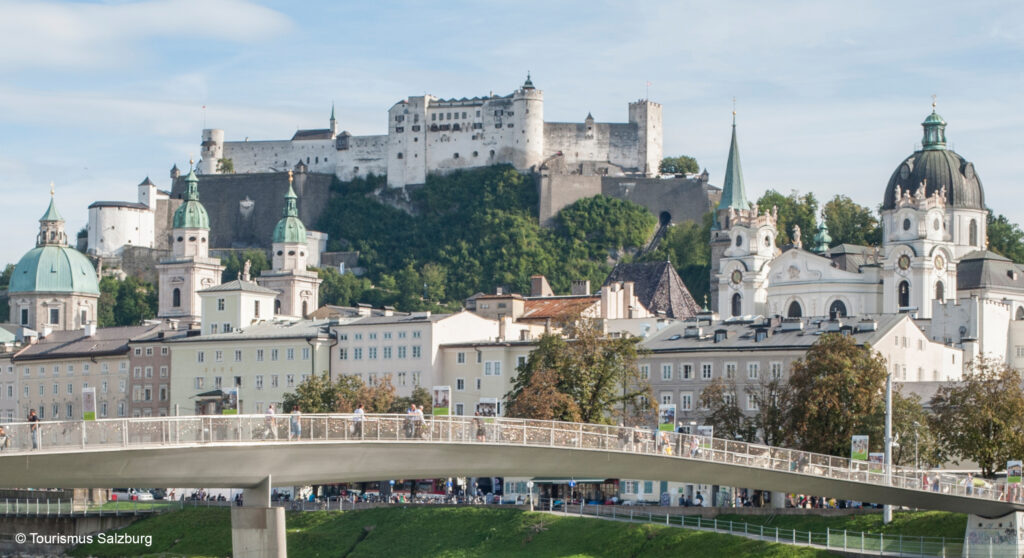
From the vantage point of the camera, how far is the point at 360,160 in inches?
7451

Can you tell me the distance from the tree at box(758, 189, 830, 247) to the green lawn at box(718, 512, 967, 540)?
8287cm

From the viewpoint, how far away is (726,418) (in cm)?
7406

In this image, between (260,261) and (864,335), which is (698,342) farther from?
(260,261)

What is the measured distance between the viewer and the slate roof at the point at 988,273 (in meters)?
117

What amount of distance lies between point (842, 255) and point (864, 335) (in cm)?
3985

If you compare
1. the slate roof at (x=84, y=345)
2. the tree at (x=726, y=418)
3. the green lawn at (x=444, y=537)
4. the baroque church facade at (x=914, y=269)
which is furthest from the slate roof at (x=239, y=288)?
the tree at (x=726, y=418)

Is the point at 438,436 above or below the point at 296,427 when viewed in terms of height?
below

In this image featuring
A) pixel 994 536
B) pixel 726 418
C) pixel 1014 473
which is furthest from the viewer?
pixel 726 418

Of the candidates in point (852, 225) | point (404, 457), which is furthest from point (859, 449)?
point (852, 225)

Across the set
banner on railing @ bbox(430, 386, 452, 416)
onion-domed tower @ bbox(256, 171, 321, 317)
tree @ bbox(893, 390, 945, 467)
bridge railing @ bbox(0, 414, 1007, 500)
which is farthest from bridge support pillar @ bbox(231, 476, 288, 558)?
onion-domed tower @ bbox(256, 171, 321, 317)

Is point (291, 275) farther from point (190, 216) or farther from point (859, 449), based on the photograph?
point (859, 449)

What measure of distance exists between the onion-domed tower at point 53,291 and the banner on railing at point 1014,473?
315 ft

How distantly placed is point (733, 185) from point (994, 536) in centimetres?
9358


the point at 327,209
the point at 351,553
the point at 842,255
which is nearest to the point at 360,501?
the point at 351,553
